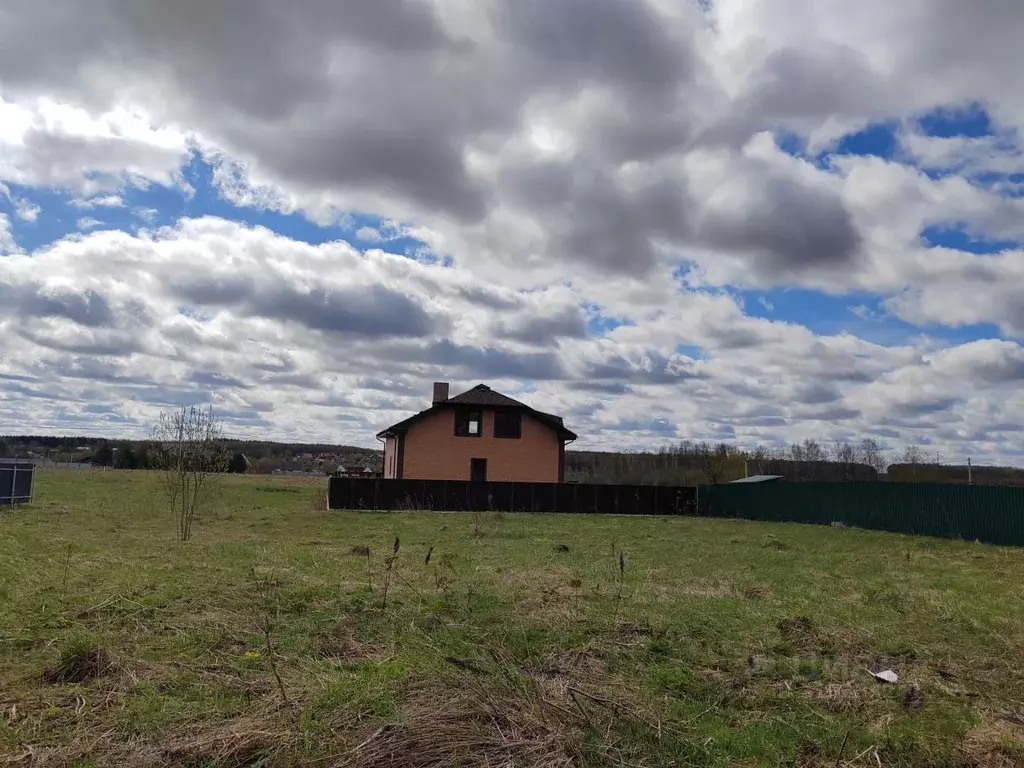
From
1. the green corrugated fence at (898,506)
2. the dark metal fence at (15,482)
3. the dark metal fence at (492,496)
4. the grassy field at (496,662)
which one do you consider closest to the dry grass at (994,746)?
the grassy field at (496,662)

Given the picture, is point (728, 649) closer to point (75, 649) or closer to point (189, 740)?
point (189, 740)

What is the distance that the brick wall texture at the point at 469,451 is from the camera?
1475 inches

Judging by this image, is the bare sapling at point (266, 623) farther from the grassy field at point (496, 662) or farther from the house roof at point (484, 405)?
the house roof at point (484, 405)

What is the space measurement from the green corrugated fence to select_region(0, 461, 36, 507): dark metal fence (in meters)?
25.9

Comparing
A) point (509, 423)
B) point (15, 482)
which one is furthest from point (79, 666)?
point (509, 423)

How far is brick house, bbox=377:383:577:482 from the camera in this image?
1474 inches

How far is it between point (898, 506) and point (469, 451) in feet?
64.1

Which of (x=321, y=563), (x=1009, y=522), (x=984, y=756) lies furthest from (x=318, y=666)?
(x=1009, y=522)

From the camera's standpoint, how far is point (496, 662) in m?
6.22

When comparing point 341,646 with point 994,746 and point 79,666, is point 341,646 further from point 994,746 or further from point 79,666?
point 994,746

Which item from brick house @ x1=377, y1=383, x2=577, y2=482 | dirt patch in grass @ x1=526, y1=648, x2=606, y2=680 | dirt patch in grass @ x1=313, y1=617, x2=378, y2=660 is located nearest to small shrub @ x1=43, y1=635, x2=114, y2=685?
dirt patch in grass @ x1=313, y1=617, x2=378, y2=660

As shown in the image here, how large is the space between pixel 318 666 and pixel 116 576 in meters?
5.74

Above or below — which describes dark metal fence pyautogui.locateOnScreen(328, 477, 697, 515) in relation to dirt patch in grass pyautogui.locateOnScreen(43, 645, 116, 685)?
above

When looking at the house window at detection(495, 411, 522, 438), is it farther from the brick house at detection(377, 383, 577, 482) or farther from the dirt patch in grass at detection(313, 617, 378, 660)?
the dirt patch in grass at detection(313, 617, 378, 660)
